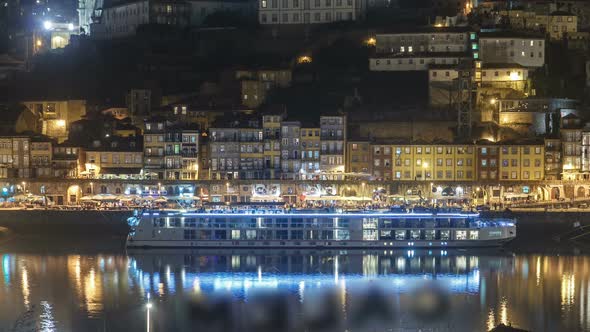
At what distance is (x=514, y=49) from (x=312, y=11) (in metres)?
14.6

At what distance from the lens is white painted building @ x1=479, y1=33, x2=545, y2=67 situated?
7844 cm

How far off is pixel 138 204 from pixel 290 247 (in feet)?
34.7

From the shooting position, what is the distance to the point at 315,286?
52844 mm

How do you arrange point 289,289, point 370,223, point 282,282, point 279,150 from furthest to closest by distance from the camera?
point 279,150 → point 370,223 → point 282,282 → point 289,289

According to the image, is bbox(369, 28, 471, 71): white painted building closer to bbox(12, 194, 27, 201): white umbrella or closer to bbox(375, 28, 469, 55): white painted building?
bbox(375, 28, 469, 55): white painted building

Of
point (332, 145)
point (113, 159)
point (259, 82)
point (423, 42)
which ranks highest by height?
point (423, 42)

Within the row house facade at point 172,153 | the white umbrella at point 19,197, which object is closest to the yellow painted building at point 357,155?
the row house facade at point 172,153

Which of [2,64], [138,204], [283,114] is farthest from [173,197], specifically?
[2,64]

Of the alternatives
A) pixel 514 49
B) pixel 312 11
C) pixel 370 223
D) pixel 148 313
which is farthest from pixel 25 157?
pixel 148 313

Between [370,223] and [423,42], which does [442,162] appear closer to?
[370,223]

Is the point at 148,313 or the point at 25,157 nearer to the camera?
the point at 148,313

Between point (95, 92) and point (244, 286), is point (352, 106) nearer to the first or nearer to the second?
point (95, 92)

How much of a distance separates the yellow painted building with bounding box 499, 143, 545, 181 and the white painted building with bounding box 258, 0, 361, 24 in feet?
62.8

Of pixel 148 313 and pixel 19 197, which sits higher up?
pixel 19 197
